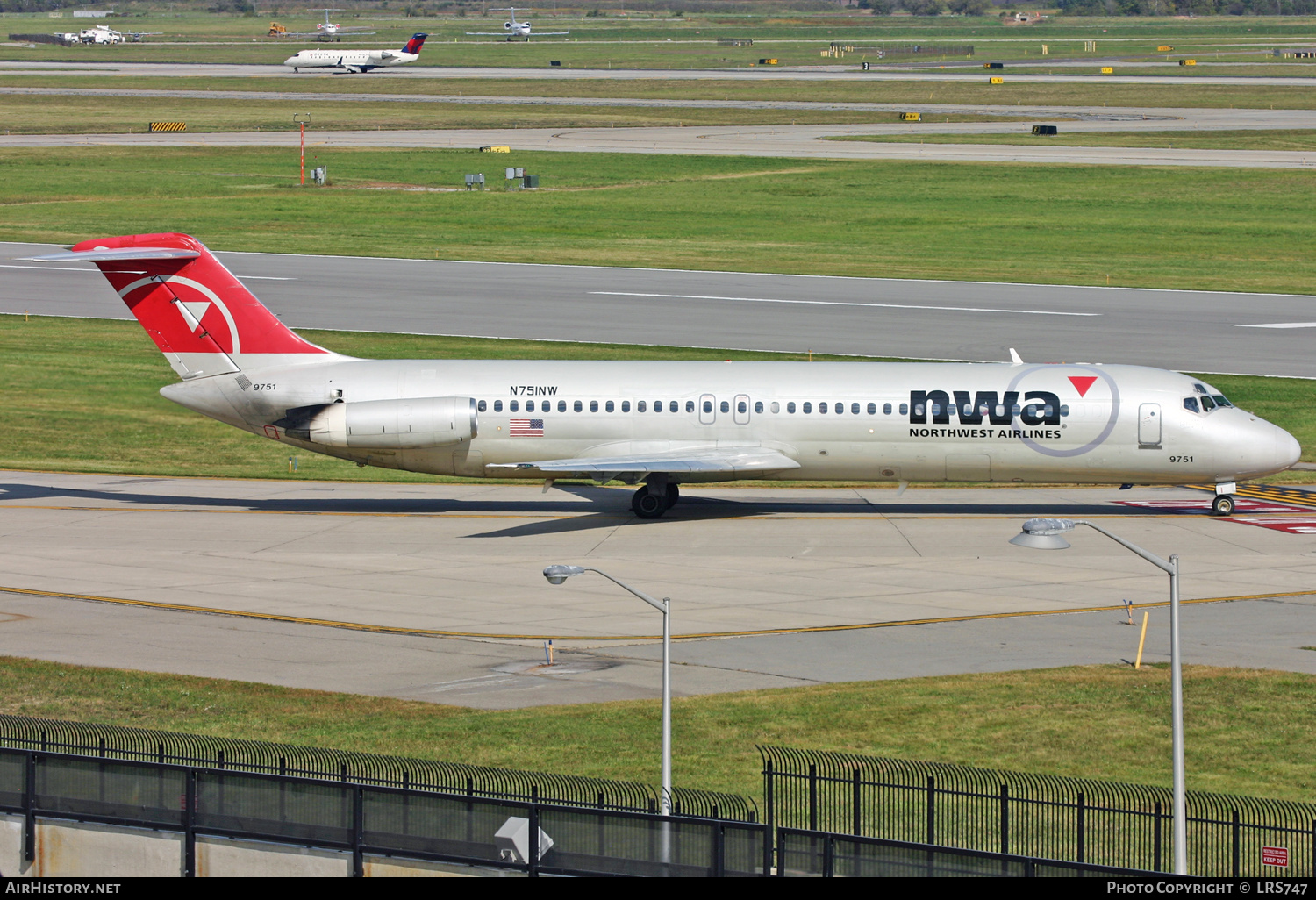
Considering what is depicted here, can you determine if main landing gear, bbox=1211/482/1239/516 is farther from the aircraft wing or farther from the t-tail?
the t-tail

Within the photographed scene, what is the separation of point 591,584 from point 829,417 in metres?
9.58

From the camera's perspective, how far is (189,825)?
2433 centimetres

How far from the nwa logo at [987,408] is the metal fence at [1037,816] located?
20.1 metres

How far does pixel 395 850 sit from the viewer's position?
2361 centimetres

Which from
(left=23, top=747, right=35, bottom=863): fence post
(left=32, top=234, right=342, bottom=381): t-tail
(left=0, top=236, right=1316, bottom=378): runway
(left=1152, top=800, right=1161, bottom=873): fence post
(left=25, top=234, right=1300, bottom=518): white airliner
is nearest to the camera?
(left=1152, top=800, right=1161, bottom=873): fence post

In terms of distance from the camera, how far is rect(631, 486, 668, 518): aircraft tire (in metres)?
47.2

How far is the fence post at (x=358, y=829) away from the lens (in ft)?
76.5

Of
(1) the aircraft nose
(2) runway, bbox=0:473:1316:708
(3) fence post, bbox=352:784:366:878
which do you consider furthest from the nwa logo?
(3) fence post, bbox=352:784:366:878

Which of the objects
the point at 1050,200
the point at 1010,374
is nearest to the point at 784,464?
the point at 1010,374

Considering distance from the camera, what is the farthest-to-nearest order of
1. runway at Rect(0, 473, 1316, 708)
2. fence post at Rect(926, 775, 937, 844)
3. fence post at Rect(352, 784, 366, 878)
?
runway at Rect(0, 473, 1316, 708)
fence post at Rect(926, 775, 937, 844)
fence post at Rect(352, 784, 366, 878)

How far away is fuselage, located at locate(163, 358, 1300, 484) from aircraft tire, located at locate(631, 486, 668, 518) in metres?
0.87

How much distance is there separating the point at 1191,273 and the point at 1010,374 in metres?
44.5

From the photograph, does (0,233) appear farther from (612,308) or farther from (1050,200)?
(1050,200)

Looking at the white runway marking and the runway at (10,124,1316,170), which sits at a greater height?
the runway at (10,124,1316,170)
